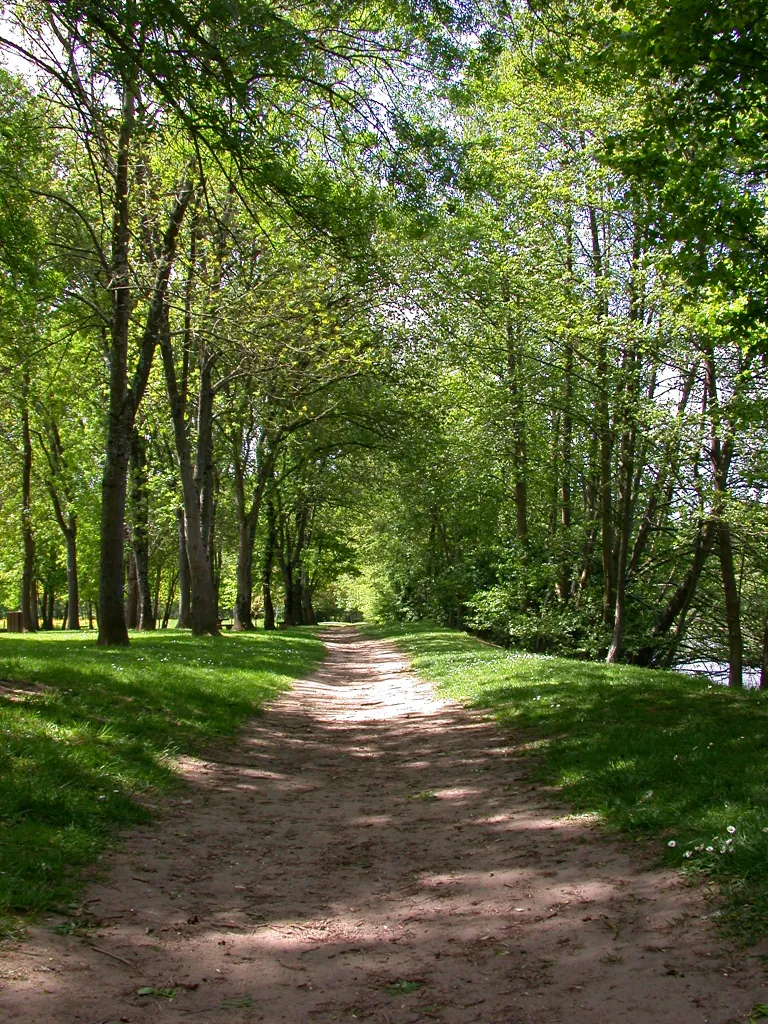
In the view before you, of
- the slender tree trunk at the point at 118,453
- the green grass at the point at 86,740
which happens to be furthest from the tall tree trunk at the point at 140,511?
the green grass at the point at 86,740

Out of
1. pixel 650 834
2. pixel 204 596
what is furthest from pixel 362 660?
pixel 650 834

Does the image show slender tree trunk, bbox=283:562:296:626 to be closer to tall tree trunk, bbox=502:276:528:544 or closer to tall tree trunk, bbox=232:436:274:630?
tall tree trunk, bbox=232:436:274:630

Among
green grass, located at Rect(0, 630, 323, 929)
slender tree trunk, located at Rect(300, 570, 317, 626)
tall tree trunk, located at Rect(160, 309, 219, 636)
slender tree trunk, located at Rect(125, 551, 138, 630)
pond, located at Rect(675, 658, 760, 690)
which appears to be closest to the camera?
green grass, located at Rect(0, 630, 323, 929)

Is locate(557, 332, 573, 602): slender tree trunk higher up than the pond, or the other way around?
locate(557, 332, 573, 602): slender tree trunk

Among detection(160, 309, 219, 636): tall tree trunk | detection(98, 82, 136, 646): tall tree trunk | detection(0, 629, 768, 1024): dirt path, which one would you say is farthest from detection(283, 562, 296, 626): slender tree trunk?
detection(0, 629, 768, 1024): dirt path

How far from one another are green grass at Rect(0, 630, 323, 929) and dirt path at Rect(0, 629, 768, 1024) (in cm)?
31

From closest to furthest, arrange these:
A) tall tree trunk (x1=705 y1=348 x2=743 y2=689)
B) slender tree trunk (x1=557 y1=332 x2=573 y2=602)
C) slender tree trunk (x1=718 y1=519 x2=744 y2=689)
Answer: tall tree trunk (x1=705 y1=348 x2=743 y2=689), slender tree trunk (x1=557 y1=332 x2=573 y2=602), slender tree trunk (x1=718 y1=519 x2=744 y2=689)

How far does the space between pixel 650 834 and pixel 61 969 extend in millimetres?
3742

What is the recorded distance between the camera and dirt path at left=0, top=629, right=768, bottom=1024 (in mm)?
3307

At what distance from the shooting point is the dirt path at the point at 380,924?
10.8 feet

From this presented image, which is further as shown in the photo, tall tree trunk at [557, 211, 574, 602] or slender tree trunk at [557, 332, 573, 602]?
slender tree trunk at [557, 332, 573, 602]

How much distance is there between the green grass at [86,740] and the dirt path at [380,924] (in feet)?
1.00

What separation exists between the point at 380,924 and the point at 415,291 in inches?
691

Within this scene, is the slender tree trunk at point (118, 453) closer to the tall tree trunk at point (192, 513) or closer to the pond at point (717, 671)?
the tall tree trunk at point (192, 513)
